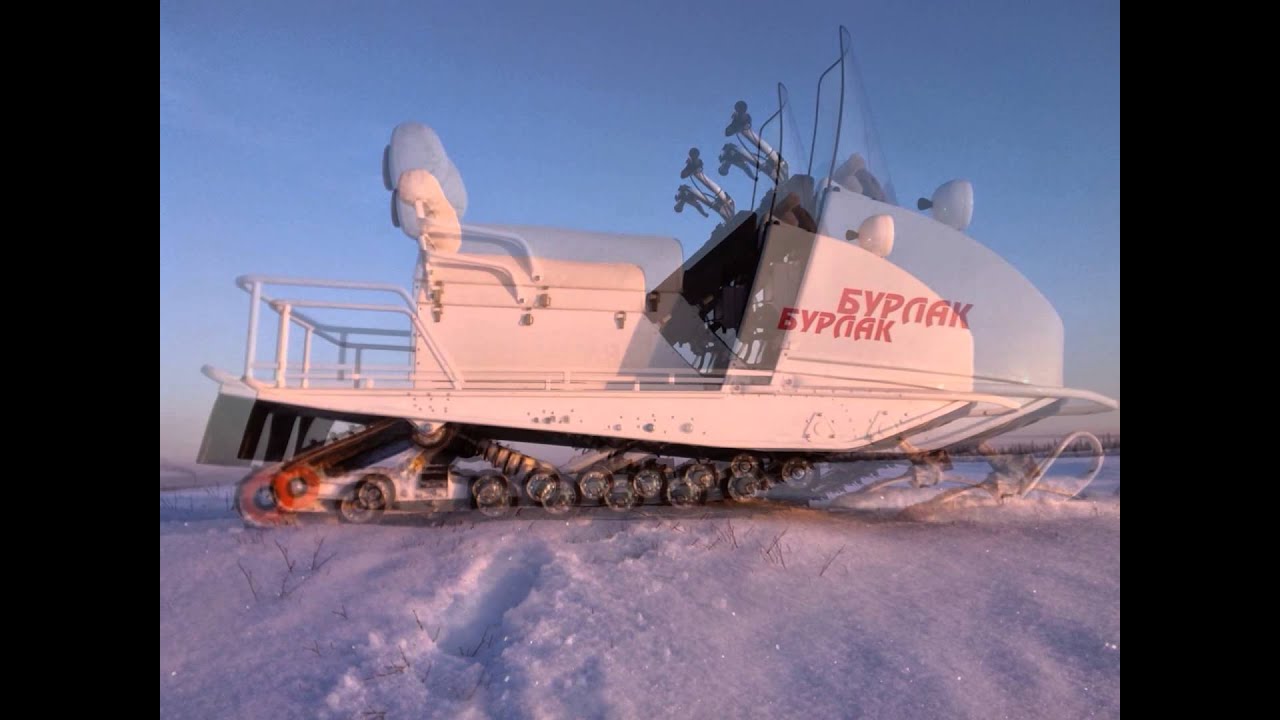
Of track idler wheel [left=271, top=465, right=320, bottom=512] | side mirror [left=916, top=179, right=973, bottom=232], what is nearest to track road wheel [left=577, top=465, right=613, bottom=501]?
track idler wheel [left=271, top=465, right=320, bottom=512]

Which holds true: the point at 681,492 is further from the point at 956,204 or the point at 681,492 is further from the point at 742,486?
the point at 956,204

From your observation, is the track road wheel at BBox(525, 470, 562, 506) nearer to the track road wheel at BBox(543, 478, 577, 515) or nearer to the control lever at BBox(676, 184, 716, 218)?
the track road wheel at BBox(543, 478, 577, 515)

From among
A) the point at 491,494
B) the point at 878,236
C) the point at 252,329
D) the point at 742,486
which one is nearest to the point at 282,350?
the point at 252,329

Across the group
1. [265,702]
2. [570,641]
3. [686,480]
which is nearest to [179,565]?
[265,702]

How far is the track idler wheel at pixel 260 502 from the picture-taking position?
11.1ft

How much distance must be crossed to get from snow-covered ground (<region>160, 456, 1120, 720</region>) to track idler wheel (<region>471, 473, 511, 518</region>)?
8.7 inches

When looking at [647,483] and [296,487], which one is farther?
[647,483]

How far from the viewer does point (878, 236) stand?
13.0ft

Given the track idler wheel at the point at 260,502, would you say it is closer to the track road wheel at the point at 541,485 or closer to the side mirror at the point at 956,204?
the track road wheel at the point at 541,485

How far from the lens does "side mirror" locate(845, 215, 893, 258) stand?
3.96 metres

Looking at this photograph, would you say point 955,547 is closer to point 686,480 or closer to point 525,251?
point 686,480

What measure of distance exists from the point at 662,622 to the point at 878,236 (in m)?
3.12

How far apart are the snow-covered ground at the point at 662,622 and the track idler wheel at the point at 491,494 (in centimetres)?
22

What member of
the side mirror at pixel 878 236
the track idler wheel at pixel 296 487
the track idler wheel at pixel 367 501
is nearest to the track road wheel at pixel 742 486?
the side mirror at pixel 878 236
